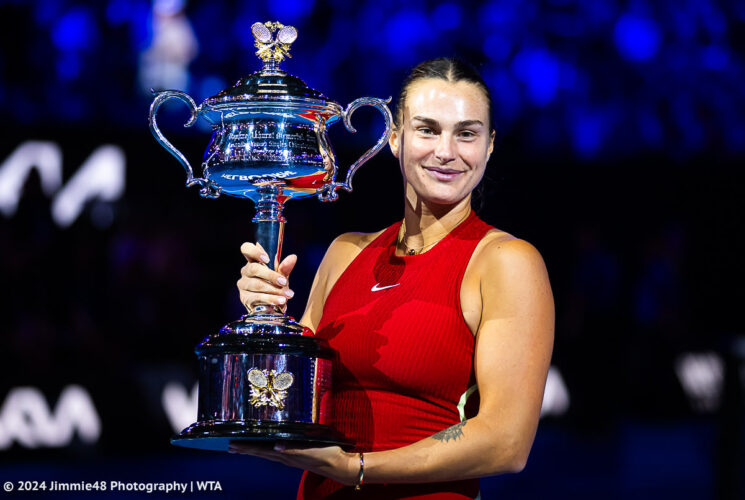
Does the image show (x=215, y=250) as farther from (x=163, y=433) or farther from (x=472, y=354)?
(x=472, y=354)

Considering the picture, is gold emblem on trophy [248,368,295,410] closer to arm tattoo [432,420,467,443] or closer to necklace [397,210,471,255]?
arm tattoo [432,420,467,443]

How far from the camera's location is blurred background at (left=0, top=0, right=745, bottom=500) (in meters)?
4.41

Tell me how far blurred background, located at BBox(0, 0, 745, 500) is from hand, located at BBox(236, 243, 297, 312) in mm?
2179

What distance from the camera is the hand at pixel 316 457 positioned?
1.43 metres

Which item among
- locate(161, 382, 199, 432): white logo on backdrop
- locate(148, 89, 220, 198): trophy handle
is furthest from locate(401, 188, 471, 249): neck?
locate(161, 382, 199, 432): white logo on backdrop

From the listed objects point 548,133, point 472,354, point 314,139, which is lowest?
point 472,354

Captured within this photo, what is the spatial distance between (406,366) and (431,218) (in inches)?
11.8

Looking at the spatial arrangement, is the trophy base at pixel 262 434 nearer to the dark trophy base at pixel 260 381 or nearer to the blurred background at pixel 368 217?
the dark trophy base at pixel 260 381

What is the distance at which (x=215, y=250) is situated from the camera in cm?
561

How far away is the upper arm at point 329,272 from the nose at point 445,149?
305 mm

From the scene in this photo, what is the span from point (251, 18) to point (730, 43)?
3.34 metres

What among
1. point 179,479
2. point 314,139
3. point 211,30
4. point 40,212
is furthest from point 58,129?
point 314,139

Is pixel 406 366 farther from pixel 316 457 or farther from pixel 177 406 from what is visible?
pixel 177 406

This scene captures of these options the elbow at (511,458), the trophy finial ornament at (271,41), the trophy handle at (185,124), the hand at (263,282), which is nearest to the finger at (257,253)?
the hand at (263,282)
